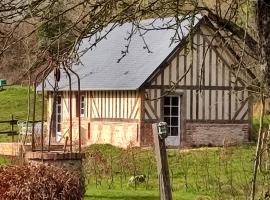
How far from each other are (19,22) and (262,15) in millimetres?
2453

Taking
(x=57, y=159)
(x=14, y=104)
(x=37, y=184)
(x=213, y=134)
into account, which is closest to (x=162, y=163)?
(x=37, y=184)

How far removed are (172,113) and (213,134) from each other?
190cm

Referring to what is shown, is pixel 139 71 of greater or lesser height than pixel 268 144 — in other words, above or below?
above

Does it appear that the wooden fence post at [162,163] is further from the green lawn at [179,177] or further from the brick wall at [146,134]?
the brick wall at [146,134]

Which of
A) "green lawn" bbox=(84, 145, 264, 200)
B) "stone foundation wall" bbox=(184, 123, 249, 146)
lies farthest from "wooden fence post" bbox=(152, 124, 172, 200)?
"stone foundation wall" bbox=(184, 123, 249, 146)

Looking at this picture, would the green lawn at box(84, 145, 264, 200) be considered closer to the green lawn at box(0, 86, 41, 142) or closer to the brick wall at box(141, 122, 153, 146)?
the brick wall at box(141, 122, 153, 146)

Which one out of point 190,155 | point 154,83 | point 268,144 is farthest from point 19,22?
point 154,83

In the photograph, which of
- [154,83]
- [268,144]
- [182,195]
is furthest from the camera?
[154,83]

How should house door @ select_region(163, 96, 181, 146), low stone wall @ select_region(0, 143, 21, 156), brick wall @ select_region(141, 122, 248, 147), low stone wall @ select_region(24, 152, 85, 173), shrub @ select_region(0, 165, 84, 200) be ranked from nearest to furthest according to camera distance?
shrub @ select_region(0, 165, 84, 200) < low stone wall @ select_region(24, 152, 85, 173) < low stone wall @ select_region(0, 143, 21, 156) < brick wall @ select_region(141, 122, 248, 147) < house door @ select_region(163, 96, 181, 146)

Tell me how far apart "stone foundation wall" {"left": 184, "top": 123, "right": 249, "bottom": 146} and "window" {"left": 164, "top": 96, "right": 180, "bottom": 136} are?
45 centimetres

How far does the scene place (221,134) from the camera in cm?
3077

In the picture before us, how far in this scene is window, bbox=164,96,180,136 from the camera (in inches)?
1190

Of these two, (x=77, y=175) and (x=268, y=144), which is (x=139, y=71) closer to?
(x=77, y=175)

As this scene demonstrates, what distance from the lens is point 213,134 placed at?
30.8 m
